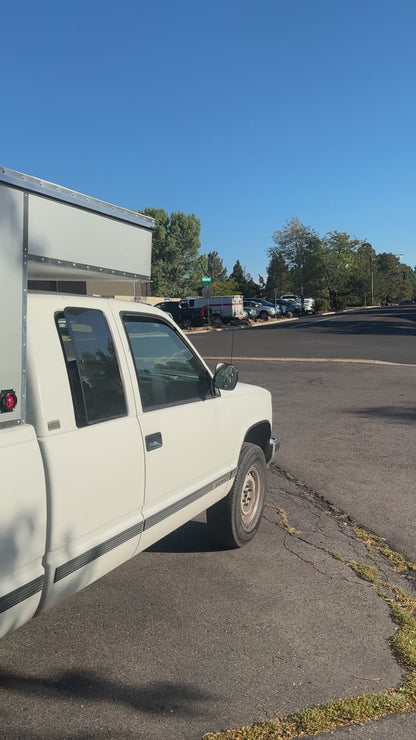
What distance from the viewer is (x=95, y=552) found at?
109 inches

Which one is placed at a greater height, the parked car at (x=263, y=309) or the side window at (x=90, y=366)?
the parked car at (x=263, y=309)

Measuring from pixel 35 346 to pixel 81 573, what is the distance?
1.07 meters

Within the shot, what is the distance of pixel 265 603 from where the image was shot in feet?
11.9

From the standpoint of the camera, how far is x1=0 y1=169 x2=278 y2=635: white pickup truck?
7.68 feet

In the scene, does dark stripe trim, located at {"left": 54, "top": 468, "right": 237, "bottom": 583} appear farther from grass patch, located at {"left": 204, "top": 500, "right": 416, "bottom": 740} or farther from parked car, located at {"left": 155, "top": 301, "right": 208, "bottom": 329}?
parked car, located at {"left": 155, "top": 301, "right": 208, "bottom": 329}

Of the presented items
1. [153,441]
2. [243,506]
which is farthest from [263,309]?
[153,441]

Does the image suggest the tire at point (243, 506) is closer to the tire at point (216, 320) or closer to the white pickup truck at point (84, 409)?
the white pickup truck at point (84, 409)

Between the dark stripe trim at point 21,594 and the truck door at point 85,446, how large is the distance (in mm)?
78

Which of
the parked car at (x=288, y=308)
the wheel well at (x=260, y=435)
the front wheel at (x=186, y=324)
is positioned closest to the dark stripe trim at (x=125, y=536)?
the wheel well at (x=260, y=435)

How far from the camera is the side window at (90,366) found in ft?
9.12

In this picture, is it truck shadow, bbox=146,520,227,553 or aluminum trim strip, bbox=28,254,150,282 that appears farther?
truck shadow, bbox=146,520,227,553

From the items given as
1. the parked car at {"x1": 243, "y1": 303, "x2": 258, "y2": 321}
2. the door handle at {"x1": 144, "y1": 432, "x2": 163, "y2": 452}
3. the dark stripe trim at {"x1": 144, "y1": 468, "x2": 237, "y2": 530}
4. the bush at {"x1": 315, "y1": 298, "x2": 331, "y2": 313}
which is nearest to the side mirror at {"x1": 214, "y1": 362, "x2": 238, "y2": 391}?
the dark stripe trim at {"x1": 144, "y1": 468, "x2": 237, "y2": 530}

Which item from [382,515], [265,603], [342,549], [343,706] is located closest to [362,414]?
[382,515]

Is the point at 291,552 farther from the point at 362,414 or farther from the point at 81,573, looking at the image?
the point at 362,414
